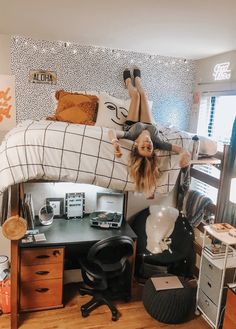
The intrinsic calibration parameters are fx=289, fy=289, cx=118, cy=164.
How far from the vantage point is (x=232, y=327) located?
211 centimetres

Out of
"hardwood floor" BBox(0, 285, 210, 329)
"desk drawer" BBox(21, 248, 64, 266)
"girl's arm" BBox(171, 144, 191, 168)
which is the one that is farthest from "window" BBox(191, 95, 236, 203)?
"desk drawer" BBox(21, 248, 64, 266)

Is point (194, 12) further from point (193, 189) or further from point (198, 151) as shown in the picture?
point (193, 189)

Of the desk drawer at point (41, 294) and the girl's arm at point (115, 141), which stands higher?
the girl's arm at point (115, 141)

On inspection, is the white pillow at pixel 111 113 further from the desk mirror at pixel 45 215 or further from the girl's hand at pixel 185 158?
the desk mirror at pixel 45 215

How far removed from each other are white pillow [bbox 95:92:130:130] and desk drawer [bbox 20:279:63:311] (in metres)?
1.47

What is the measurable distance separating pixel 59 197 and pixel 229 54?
2219mm

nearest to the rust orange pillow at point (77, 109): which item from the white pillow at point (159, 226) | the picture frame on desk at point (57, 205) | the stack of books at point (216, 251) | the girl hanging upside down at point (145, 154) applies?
the girl hanging upside down at point (145, 154)

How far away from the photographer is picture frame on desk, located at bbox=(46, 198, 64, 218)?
3.00 m

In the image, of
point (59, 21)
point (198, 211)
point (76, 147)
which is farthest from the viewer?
point (198, 211)

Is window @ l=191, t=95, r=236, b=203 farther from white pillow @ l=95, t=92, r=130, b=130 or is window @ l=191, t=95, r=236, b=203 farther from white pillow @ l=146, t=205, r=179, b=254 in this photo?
white pillow @ l=95, t=92, r=130, b=130

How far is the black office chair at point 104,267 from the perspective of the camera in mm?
2396

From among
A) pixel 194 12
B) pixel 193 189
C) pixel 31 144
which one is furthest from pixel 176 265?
pixel 194 12

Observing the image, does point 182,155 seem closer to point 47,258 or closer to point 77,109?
point 77,109

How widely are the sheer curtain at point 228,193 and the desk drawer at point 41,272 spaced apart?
1.53 m
